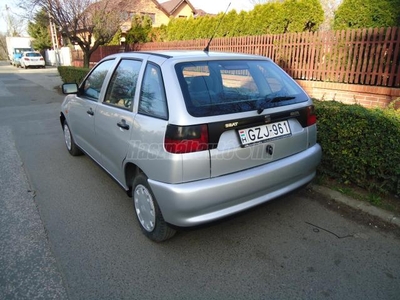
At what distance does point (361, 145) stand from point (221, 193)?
6.48ft

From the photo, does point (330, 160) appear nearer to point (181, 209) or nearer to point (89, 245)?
point (181, 209)

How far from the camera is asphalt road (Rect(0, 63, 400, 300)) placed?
214 cm

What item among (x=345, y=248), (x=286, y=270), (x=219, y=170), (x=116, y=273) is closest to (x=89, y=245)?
(x=116, y=273)

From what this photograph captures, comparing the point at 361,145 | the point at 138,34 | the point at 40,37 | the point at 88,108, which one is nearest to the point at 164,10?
the point at 40,37

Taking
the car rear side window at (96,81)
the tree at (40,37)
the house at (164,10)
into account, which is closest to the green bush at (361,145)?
the car rear side window at (96,81)

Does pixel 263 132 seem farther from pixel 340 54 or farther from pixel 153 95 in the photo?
pixel 340 54

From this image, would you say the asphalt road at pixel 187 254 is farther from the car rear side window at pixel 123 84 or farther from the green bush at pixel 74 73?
the green bush at pixel 74 73

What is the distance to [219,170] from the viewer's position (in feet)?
7.34

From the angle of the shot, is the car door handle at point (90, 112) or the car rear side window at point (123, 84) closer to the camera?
the car rear side window at point (123, 84)

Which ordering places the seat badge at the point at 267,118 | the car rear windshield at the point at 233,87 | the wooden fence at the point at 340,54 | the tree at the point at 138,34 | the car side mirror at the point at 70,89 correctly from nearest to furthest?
1. the car rear windshield at the point at 233,87
2. the seat badge at the point at 267,118
3. the car side mirror at the point at 70,89
4. the wooden fence at the point at 340,54
5. the tree at the point at 138,34

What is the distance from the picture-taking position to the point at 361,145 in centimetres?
325

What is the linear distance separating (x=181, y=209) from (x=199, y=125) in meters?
0.64

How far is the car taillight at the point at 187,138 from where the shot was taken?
213 centimetres

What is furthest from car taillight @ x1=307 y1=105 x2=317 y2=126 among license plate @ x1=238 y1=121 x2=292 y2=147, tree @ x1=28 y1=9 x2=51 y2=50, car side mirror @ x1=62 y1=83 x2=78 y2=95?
tree @ x1=28 y1=9 x2=51 y2=50
